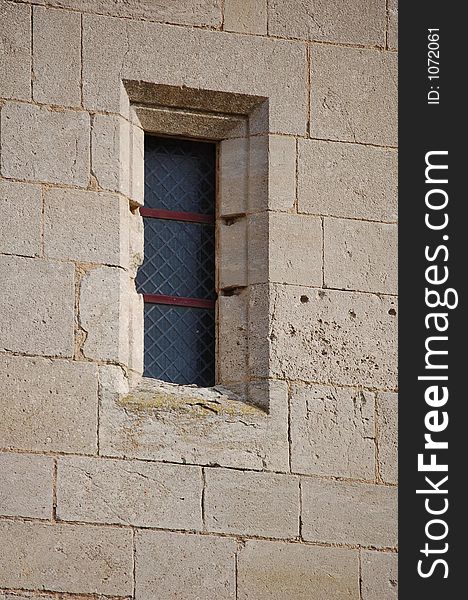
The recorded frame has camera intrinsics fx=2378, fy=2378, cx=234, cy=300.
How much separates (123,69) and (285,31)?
801 millimetres

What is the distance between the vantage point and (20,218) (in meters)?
10.3

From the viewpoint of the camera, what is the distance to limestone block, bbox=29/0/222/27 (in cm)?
1059

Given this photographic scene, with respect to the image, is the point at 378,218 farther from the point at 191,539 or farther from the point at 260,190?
the point at 191,539

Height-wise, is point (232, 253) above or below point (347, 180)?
below

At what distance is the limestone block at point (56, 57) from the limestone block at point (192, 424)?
125 cm

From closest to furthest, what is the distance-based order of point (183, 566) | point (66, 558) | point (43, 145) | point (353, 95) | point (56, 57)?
point (66, 558), point (183, 566), point (43, 145), point (56, 57), point (353, 95)

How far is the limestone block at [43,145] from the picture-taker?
10336 mm

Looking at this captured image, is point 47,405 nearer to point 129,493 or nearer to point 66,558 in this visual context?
point 129,493

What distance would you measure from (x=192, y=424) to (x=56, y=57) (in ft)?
5.68

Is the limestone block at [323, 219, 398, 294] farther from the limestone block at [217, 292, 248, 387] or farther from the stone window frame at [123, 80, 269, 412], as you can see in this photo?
the limestone block at [217, 292, 248, 387]

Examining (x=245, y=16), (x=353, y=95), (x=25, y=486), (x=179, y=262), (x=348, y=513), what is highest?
(x=245, y=16)

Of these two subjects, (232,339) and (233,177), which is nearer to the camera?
(232,339)

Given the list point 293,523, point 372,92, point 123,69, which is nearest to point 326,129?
point 372,92

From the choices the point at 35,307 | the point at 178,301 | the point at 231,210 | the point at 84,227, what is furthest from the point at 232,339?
the point at 35,307
